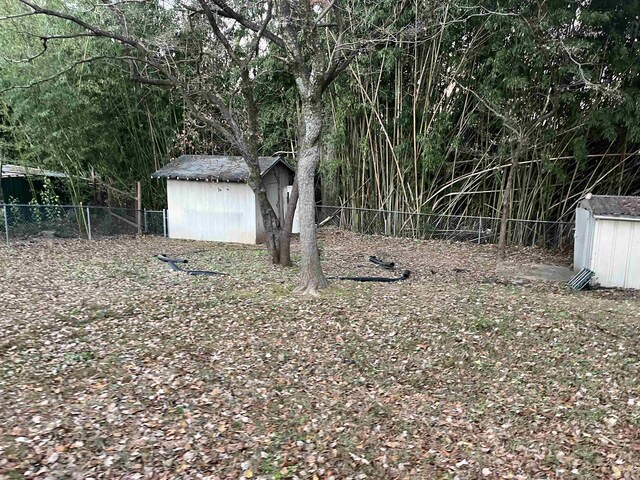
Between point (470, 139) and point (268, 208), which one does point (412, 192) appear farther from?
point (268, 208)

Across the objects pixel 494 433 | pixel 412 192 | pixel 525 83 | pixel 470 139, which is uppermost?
pixel 525 83

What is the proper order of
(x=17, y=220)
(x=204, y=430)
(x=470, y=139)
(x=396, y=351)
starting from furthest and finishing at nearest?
(x=470, y=139) → (x=17, y=220) → (x=396, y=351) → (x=204, y=430)

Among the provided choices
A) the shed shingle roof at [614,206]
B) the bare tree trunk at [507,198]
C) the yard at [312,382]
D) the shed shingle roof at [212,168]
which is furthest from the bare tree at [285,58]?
the shed shingle roof at [614,206]

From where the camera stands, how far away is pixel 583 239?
778 centimetres

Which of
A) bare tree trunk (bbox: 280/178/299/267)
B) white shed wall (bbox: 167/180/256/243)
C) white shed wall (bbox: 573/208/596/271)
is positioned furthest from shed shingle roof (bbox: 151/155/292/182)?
Answer: white shed wall (bbox: 573/208/596/271)

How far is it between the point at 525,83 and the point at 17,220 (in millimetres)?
9671

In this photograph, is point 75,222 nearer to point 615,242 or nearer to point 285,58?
point 285,58

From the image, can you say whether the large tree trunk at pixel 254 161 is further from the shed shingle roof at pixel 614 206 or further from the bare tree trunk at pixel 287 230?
the shed shingle roof at pixel 614 206

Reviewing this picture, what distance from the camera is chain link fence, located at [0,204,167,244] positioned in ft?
29.3

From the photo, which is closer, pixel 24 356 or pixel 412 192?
pixel 24 356

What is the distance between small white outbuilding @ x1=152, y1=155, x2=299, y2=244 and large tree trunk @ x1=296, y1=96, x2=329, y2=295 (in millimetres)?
4715

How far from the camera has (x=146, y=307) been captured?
16.6 feet

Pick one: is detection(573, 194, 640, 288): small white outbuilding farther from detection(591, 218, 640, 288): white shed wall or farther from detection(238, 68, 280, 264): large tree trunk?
detection(238, 68, 280, 264): large tree trunk

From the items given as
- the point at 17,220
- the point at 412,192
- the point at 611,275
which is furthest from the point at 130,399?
the point at 412,192
